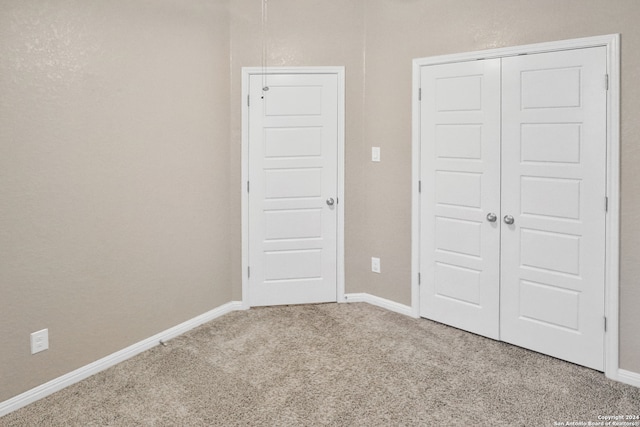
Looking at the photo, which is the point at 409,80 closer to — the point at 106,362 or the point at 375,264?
the point at 375,264

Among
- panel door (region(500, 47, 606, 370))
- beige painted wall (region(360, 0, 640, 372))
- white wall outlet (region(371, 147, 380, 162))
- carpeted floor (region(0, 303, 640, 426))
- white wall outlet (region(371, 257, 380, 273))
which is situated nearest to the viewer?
carpeted floor (region(0, 303, 640, 426))

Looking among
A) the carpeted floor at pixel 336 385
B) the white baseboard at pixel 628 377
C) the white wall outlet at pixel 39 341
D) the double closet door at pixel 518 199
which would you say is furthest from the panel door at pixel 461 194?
the white wall outlet at pixel 39 341

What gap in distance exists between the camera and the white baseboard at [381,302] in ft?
12.7

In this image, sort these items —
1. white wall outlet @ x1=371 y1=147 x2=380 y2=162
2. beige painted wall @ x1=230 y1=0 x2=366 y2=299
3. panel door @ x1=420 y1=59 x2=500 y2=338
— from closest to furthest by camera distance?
panel door @ x1=420 y1=59 x2=500 y2=338 → beige painted wall @ x1=230 y1=0 x2=366 y2=299 → white wall outlet @ x1=371 y1=147 x2=380 y2=162

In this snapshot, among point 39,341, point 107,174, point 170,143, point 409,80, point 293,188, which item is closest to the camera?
point 39,341

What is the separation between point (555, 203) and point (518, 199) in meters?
0.23

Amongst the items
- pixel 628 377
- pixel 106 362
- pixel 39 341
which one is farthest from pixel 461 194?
pixel 39 341

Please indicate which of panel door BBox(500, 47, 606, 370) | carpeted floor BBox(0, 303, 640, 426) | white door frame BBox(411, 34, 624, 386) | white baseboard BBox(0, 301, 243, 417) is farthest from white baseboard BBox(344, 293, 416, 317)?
white door frame BBox(411, 34, 624, 386)

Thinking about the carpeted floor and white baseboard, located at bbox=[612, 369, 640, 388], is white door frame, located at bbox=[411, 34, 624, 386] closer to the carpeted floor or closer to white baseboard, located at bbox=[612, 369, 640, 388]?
white baseboard, located at bbox=[612, 369, 640, 388]

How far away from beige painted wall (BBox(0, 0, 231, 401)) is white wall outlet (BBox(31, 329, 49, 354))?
0.03m

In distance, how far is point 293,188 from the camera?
157 inches

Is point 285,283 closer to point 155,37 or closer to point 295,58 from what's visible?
point 295,58

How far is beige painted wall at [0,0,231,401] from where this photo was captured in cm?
254

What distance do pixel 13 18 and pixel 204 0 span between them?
1.46m
